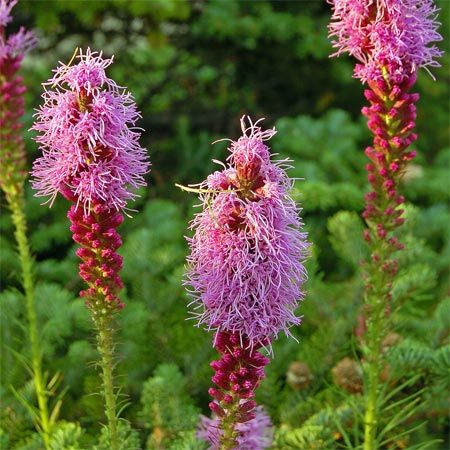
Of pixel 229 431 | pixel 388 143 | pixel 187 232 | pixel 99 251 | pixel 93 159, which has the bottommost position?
pixel 229 431

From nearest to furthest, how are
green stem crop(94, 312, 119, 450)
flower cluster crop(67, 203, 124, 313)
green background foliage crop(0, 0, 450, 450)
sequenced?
flower cluster crop(67, 203, 124, 313)
green stem crop(94, 312, 119, 450)
green background foliage crop(0, 0, 450, 450)

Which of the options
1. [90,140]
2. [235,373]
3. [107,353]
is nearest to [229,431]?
[235,373]

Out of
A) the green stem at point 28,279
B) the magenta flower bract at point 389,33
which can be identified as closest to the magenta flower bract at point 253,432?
the green stem at point 28,279

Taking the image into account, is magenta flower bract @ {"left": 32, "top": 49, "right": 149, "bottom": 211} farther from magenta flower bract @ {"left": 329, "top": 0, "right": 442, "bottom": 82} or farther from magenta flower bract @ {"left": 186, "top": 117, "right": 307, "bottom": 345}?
magenta flower bract @ {"left": 329, "top": 0, "right": 442, "bottom": 82}

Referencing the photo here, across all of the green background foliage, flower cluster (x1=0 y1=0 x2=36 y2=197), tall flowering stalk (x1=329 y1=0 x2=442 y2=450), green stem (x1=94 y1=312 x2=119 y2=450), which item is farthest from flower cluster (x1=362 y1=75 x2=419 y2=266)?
flower cluster (x1=0 y1=0 x2=36 y2=197)

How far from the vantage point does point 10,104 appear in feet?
8.34

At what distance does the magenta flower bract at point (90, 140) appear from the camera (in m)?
1.93

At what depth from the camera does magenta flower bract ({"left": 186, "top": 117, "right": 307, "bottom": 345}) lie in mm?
1832

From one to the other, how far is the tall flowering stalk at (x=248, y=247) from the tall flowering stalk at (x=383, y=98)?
0.61m

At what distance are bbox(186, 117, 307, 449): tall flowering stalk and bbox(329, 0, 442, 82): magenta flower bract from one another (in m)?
0.61

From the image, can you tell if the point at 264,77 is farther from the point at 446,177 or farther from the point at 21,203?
the point at 21,203

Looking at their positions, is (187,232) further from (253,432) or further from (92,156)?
(92,156)

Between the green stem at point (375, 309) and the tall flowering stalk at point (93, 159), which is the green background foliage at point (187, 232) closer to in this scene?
the green stem at point (375, 309)

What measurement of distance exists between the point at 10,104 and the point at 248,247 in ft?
3.53
